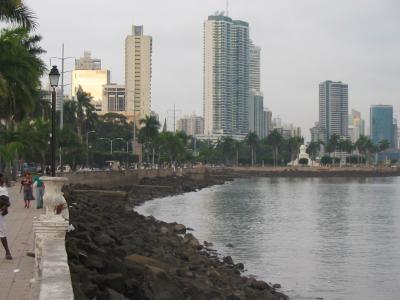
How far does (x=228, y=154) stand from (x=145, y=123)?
78.5 m

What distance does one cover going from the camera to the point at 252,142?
188125 mm

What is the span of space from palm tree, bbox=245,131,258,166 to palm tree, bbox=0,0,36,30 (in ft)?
519

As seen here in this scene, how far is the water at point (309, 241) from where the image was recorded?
23.2 meters

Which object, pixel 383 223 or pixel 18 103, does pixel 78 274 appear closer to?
pixel 18 103

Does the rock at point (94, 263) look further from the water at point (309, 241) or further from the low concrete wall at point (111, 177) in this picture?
the low concrete wall at point (111, 177)

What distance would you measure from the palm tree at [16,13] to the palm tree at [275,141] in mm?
163020

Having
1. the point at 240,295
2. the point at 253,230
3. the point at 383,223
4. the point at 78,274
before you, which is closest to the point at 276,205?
the point at 383,223

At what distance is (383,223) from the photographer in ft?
151

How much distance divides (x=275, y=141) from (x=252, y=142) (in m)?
6.89

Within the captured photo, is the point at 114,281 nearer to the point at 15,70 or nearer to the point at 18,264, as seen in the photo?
the point at 18,264

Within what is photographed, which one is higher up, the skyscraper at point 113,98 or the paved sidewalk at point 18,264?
the skyscraper at point 113,98

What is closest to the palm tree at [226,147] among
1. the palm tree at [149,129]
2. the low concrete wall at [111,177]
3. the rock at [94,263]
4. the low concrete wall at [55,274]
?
the palm tree at [149,129]

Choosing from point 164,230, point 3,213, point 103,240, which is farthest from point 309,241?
point 3,213

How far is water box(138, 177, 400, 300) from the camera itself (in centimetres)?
2317
